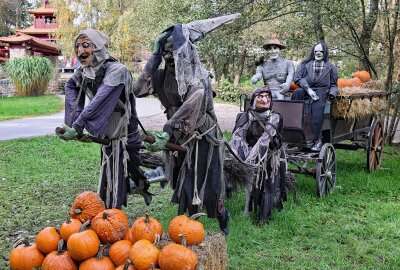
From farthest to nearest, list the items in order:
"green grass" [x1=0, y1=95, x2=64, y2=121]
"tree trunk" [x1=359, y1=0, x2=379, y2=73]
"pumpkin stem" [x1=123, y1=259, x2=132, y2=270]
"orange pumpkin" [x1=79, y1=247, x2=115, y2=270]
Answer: "green grass" [x1=0, y1=95, x2=64, y2=121] < "tree trunk" [x1=359, y1=0, x2=379, y2=73] < "orange pumpkin" [x1=79, y1=247, x2=115, y2=270] < "pumpkin stem" [x1=123, y1=259, x2=132, y2=270]

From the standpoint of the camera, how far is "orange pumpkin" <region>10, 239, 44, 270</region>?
3.21 metres

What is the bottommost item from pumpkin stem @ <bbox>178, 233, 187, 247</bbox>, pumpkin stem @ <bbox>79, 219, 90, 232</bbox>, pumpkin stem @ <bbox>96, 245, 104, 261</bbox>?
pumpkin stem @ <bbox>96, 245, 104, 261</bbox>

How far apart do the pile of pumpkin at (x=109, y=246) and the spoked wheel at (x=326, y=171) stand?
3.76 m

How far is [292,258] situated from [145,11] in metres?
24.0

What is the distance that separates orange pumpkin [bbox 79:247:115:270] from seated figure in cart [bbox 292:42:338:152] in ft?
14.7

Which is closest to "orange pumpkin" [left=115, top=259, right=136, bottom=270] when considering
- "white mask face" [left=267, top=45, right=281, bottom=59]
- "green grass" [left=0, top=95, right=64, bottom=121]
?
"white mask face" [left=267, top=45, right=281, bottom=59]

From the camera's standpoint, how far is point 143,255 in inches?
119

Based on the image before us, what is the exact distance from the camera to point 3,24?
4888 cm

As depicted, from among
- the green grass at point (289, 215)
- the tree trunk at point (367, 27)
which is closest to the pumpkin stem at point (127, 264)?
the green grass at point (289, 215)

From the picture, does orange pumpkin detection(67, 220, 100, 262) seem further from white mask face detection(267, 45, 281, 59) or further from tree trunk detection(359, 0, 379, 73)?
tree trunk detection(359, 0, 379, 73)

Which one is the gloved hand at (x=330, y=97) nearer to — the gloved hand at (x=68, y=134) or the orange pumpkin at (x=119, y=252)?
the gloved hand at (x=68, y=134)

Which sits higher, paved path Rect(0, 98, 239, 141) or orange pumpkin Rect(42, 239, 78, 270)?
orange pumpkin Rect(42, 239, 78, 270)

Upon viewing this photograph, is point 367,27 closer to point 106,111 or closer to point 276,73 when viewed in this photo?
point 276,73

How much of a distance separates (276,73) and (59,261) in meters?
5.00
